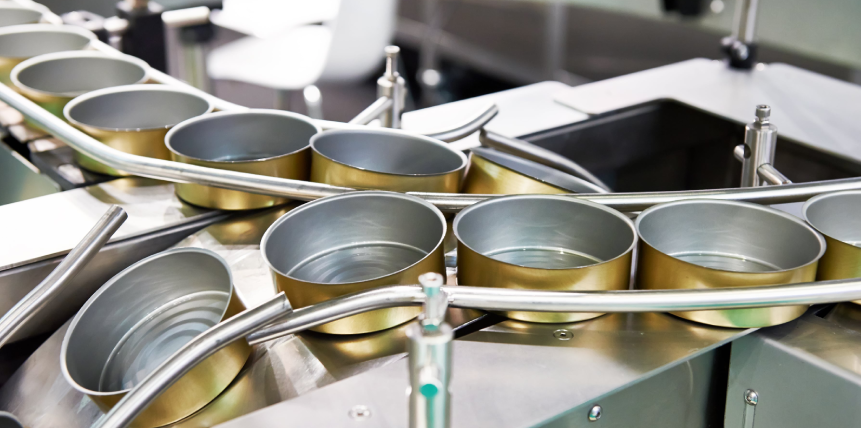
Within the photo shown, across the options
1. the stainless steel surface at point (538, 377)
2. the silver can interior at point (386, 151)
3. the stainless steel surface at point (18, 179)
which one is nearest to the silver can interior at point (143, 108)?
the stainless steel surface at point (18, 179)

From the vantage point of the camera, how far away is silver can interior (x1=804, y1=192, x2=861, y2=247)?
764 millimetres

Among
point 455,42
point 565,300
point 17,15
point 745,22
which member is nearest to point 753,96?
point 745,22

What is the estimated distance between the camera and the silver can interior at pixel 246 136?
100 cm

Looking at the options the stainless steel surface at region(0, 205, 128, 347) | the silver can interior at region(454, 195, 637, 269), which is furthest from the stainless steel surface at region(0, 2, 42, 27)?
the silver can interior at region(454, 195, 637, 269)

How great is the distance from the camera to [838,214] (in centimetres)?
78

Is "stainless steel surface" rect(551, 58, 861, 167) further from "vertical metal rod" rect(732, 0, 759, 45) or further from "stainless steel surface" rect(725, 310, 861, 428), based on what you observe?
"stainless steel surface" rect(725, 310, 861, 428)

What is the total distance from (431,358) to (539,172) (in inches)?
20.0

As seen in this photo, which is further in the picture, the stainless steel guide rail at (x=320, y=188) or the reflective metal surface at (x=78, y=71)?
the reflective metal surface at (x=78, y=71)

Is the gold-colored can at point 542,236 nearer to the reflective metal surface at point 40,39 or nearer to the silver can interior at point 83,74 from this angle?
the silver can interior at point 83,74

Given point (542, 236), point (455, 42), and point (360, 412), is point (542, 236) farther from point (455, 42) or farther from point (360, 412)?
point (455, 42)

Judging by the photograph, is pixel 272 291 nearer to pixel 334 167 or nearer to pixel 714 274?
pixel 334 167

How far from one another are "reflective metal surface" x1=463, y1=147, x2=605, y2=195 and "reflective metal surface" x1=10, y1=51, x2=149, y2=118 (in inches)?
23.4

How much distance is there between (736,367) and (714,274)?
106 millimetres

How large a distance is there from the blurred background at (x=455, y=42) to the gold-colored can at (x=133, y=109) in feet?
1.73
